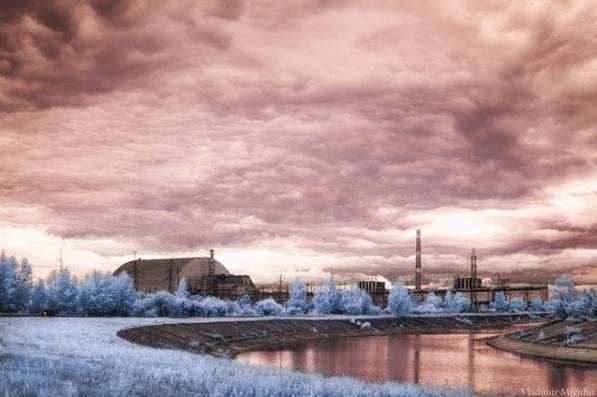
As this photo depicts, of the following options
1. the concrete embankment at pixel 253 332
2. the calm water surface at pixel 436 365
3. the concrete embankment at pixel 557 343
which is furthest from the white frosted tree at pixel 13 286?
the concrete embankment at pixel 557 343

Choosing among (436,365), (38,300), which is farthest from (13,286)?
(436,365)

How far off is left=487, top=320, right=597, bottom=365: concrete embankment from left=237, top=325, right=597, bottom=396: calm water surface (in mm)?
3914

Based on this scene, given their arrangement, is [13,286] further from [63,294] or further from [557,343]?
[557,343]

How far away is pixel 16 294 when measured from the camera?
141 m

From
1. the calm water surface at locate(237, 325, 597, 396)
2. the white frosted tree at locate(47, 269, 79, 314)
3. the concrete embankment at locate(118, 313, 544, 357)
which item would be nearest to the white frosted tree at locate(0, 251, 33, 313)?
the white frosted tree at locate(47, 269, 79, 314)

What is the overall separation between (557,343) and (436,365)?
29302mm

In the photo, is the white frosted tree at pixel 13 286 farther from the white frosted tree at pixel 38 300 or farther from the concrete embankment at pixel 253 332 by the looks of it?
the concrete embankment at pixel 253 332

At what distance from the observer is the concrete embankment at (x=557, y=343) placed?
86.1 m

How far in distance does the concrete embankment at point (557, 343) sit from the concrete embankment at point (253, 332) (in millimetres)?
36990

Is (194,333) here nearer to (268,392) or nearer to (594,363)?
(594,363)

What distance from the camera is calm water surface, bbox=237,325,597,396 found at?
60.0 m

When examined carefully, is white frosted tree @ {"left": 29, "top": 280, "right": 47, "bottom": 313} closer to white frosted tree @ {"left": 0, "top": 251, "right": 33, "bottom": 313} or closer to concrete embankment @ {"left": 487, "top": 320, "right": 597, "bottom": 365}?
white frosted tree @ {"left": 0, "top": 251, "right": 33, "bottom": 313}

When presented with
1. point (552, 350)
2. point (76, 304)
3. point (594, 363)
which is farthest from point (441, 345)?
point (76, 304)

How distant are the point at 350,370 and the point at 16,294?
99.7 metres
